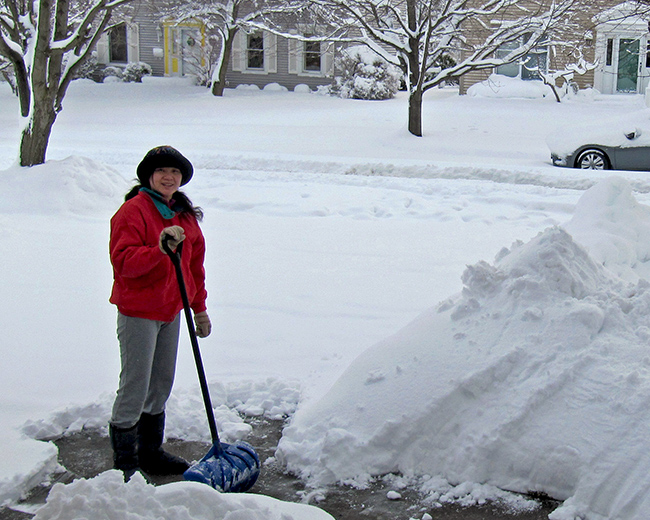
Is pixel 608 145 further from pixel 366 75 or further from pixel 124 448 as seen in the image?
pixel 366 75

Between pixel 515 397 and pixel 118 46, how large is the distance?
108 feet

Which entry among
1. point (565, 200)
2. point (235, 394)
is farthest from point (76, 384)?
point (565, 200)

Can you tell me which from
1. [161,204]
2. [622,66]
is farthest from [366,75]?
[161,204]

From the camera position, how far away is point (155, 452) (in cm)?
345

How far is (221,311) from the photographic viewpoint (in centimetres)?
575

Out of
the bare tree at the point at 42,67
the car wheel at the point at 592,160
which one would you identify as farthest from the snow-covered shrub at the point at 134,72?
the car wheel at the point at 592,160

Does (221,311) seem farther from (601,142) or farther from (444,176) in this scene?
(601,142)

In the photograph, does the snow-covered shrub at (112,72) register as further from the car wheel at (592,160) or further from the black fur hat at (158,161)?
the black fur hat at (158,161)

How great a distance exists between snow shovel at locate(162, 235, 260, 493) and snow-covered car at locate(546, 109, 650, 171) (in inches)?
501

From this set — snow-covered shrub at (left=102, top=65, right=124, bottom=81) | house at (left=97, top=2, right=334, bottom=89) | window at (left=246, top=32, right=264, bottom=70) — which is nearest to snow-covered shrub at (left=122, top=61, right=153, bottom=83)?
snow-covered shrub at (left=102, top=65, right=124, bottom=81)

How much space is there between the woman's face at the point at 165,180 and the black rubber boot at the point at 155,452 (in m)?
1.03

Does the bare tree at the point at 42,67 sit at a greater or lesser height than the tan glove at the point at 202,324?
greater

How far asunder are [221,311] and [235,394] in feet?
5.22

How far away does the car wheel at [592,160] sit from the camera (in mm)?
14469
